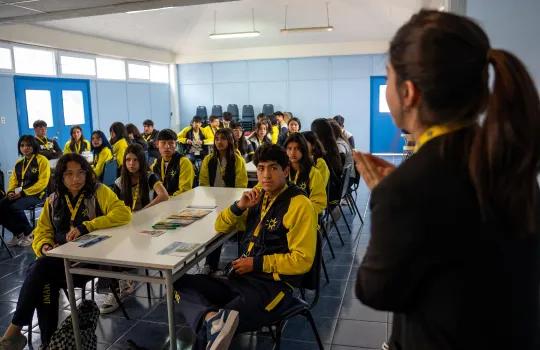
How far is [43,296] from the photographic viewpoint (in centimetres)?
245

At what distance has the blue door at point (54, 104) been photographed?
7.86m

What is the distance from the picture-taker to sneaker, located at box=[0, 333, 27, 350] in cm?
244

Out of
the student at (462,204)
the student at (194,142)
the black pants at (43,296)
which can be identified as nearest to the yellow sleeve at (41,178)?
the black pants at (43,296)

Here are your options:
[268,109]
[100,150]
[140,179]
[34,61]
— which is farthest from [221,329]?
[268,109]

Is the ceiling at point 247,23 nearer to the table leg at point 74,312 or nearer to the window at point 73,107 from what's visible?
the window at point 73,107

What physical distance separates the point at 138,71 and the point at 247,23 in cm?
316

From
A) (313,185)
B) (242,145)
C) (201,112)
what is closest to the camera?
(313,185)

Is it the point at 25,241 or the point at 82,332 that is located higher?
the point at 82,332

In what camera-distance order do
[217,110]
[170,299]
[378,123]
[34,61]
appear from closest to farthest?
[170,299]
[34,61]
[378,123]
[217,110]

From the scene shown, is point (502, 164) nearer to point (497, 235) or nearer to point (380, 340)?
point (497, 235)

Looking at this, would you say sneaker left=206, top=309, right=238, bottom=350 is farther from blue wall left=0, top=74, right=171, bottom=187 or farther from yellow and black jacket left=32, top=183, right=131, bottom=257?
blue wall left=0, top=74, right=171, bottom=187

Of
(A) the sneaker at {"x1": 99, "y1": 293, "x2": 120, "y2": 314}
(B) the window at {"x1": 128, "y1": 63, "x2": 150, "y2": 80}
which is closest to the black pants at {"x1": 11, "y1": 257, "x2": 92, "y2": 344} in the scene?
(A) the sneaker at {"x1": 99, "y1": 293, "x2": 120, "y2": 314}

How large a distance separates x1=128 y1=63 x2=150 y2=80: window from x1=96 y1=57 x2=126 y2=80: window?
29cm

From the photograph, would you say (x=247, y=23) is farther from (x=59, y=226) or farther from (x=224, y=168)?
(x=59, y=226)
